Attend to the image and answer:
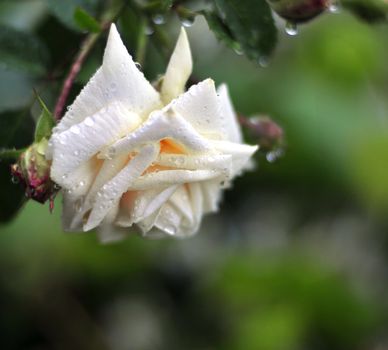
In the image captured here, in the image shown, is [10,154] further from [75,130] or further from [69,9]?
[69,9]

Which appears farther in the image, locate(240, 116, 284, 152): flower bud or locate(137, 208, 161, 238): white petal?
locate(240, 116, 284, 152): flower bud

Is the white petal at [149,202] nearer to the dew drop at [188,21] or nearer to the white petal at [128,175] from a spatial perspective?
the white petal at [128,175]

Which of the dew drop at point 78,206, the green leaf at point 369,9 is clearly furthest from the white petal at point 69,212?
the green leaf at point 369,9

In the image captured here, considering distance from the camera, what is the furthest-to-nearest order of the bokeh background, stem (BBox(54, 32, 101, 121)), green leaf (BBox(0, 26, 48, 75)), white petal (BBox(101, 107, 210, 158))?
1. the bokeh background
2. green leaf (BBox(0, 26, 48, 75))
3. stem (BBox(54, 32, 101, 121))
4. white petal (BBox(101, 107, 210, 158))

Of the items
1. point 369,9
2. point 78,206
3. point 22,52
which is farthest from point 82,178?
point 369,9

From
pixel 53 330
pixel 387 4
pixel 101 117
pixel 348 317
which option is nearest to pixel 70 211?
pixel 101 117

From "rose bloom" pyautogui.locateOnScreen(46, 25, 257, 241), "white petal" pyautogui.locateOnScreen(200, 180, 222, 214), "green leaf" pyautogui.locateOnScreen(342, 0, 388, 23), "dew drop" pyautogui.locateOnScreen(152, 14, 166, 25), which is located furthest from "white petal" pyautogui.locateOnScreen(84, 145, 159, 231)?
"green leaf" pyautogui.locateOnScreen(342, 0, 388, 23)

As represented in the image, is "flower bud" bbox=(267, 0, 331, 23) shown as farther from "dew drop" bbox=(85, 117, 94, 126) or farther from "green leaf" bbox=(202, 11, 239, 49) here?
"dew drop" bbox=(85, 117, 94, 126)
